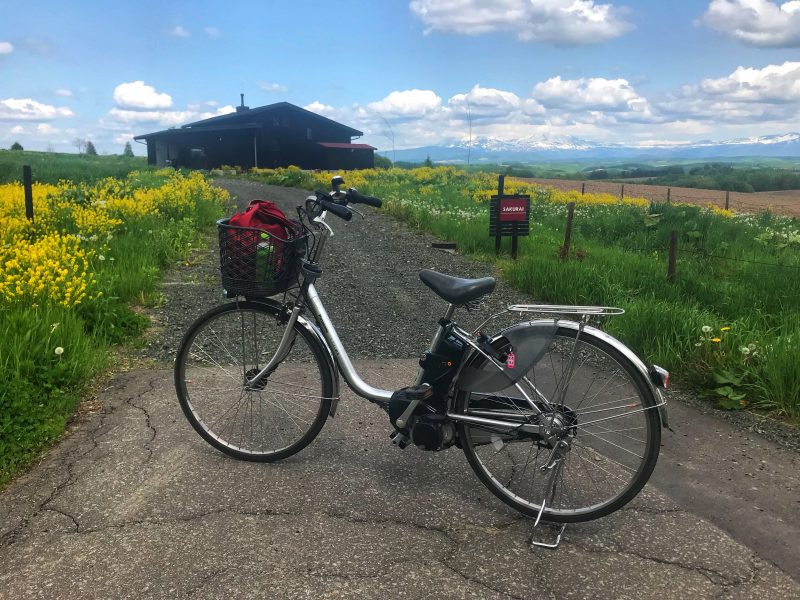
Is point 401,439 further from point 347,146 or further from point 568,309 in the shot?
point 347,146

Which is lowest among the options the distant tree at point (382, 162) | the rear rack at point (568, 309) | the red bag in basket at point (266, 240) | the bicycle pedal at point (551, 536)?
the bicycle pedal at point (551, 536)

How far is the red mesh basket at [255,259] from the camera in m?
2.80

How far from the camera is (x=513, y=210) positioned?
9.34 m

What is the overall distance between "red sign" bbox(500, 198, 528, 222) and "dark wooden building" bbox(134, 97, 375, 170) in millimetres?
36479

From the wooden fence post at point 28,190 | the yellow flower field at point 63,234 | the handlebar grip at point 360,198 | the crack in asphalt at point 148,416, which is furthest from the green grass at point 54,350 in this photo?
the wooden fence post at point 28,190

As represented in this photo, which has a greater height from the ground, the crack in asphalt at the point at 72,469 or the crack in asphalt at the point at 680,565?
the crack in asphalt at the point at 72,469

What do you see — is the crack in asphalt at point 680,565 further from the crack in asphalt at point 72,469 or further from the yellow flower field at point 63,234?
the yellow flower field at point 63,234

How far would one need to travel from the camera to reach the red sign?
9.33m

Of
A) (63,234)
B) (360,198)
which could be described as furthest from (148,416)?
(63,234)

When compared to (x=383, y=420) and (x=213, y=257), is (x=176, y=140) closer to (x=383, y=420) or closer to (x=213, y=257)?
(x=213, y=257)

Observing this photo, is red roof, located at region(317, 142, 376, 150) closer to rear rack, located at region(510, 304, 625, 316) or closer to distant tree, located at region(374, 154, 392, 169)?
distant tree, located at region(374, 154, 392, 169)

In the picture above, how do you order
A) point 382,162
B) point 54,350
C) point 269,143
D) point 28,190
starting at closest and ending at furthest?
1. point 54,350
2. point 28,190
3. point 269,143
4. point 382,162

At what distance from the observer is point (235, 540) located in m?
2.57

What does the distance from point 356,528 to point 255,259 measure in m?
1.32
